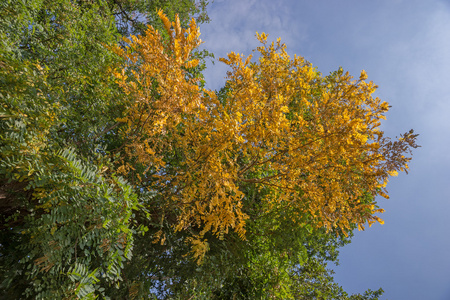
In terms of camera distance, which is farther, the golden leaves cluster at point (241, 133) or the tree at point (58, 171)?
the golden leaves cluster at point (241, 133)

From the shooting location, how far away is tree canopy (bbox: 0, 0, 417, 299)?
203 centimetres

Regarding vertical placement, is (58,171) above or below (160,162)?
below

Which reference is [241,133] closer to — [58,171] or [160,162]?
[160,162]

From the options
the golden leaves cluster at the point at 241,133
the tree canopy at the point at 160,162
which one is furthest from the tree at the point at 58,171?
the golden leaves cluster at the point at 241,133

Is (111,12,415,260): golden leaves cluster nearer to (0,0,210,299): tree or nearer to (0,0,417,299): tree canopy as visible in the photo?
(0,0,417,299): tree canopy

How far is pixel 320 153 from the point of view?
8.57 ft

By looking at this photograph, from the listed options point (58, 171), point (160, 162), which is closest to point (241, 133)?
point (160, 162)

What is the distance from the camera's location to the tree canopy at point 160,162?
2.03 metres

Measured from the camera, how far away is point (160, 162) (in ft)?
8.30

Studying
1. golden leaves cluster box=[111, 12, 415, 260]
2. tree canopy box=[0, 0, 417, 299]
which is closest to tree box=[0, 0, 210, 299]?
tree canopy box=[0, 0, 417, 299]

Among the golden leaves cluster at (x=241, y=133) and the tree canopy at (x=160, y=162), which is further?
the golden leaves cluster at (x=241, y=133)

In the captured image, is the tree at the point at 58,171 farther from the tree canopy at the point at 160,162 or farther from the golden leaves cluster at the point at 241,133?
the golden leaves cluster at the point at 241,133

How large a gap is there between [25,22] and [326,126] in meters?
3.26

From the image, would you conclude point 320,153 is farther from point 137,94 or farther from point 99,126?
point 99,126
